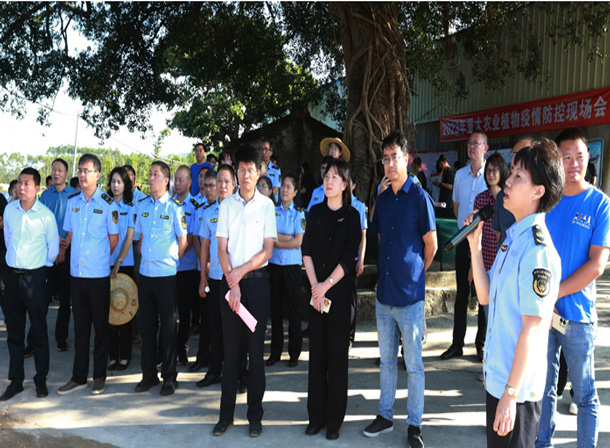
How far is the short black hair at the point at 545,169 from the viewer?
1.87 m

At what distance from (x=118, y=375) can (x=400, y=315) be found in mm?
2646

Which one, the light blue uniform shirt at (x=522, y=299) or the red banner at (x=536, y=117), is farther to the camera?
the red banner at (x=536, y=117)

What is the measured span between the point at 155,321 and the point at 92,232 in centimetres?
89

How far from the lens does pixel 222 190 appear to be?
4148 millimetres

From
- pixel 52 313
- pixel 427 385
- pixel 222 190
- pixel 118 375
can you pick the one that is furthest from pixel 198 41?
pixel 427 385

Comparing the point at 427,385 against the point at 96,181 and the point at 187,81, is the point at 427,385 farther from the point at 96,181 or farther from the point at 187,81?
the point at 187,81

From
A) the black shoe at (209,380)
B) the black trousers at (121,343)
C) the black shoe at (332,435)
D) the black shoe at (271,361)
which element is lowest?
the black shoe at (332,435)

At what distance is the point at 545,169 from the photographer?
186 cm

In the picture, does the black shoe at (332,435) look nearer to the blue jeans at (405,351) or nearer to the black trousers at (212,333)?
the blue jeans at (405,351)

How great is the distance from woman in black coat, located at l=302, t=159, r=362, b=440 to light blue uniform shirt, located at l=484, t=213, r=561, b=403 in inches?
54.1

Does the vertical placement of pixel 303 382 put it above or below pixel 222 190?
below

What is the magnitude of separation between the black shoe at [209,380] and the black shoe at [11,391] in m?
1.39

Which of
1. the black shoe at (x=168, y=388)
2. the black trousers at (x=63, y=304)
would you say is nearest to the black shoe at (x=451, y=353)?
the black shoe at (x=168, y=388)

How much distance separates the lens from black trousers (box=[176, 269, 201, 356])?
15.5 ft
